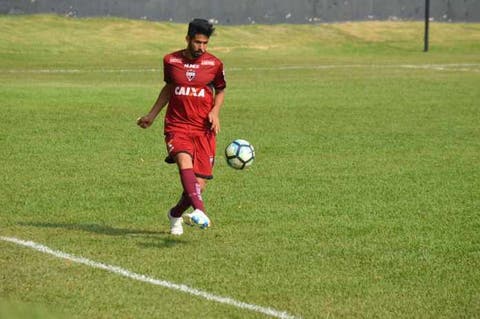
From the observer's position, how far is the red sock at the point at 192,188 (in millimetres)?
10273

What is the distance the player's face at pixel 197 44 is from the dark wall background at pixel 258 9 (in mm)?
34338

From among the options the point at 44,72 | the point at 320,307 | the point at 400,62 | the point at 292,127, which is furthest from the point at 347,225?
the point at 400,62

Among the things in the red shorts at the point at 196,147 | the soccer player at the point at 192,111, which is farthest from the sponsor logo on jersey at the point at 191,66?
the red shorts at the point at 196,147

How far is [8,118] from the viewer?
2127 cm

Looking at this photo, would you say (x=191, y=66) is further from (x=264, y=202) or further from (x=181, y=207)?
(x=264, y=202)

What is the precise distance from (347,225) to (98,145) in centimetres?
713

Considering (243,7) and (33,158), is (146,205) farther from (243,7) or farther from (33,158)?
(243,7)

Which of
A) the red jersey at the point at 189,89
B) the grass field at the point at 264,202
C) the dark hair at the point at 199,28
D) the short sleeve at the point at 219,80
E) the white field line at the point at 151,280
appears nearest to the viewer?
the white field line at the point at 151,280

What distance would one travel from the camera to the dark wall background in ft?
148

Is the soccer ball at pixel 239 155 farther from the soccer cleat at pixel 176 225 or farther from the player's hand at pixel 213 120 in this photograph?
the soccer cleat at pixel 176 225

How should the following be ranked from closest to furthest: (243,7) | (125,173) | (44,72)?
(125,173)
(44,72)
(243,7)

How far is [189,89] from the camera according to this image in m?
10.8

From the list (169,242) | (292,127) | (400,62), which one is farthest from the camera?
(400,62)

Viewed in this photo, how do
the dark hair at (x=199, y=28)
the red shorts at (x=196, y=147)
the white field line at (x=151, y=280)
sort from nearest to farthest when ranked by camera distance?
the white field line at (x=151, y=280)
the dark hair at (x=199, y=28)
the red shorts at (x=196, y=147)
